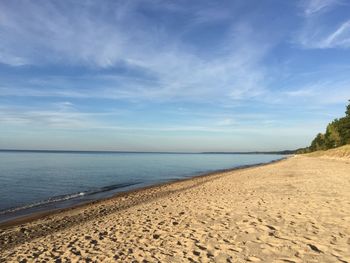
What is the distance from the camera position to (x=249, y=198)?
16.8 m

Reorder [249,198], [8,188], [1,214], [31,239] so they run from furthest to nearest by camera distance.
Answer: [8,188]
[1,214]
[249,198]
[31,239]

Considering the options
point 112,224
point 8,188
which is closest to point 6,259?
point 112,224

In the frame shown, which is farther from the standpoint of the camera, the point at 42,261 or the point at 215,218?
the point at 215,218

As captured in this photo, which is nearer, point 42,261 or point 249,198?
point 42,261

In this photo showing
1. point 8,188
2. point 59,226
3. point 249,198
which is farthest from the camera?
point 8,188

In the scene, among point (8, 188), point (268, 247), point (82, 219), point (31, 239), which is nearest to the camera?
point (268, 247)

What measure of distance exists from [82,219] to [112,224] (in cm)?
340

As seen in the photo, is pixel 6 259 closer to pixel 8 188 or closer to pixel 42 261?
pixel 42 261

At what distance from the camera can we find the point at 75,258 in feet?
→ 27.5

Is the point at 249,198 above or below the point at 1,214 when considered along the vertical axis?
above

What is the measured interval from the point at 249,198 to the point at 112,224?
295 inches

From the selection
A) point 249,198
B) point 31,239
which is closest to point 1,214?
point 31,239

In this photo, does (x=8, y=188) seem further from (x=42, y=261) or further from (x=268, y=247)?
(x=268, y=247)

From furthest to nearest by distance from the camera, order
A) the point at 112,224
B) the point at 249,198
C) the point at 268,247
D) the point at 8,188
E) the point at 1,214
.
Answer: the point at 8,188 → the point at 1,214 → the point at 249,198 → the point at 112,224 → the point at 268,247
